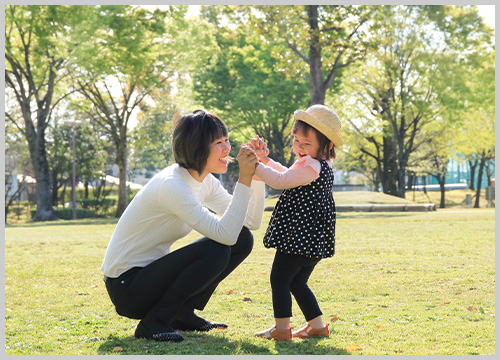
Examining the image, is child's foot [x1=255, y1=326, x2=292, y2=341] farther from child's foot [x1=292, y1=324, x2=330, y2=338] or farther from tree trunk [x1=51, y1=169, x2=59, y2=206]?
tree trunk [x1=51, y1=169, x2=59, y2=206]

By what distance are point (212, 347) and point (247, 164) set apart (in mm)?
1075

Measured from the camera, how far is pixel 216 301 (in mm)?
5395

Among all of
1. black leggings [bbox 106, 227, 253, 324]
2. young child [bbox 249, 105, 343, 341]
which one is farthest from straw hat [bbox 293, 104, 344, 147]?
black leggings [bbox 106, 227, 253, 324]

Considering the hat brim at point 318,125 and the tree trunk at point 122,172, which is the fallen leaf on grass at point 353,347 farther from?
the tree trunk at point 122,172

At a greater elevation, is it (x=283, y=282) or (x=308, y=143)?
(x=308, y=143)

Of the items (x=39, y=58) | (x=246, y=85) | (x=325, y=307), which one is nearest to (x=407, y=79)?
(x=246, y=85)

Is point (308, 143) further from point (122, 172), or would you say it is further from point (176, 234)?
point (122, 172)

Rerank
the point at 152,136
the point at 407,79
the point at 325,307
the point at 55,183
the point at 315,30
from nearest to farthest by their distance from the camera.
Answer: the point at 325,307, the point at 315,30, the point at 407,79, the point at 55,183, the point at 152,136

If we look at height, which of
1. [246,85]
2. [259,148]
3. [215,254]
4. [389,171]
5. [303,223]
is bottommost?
[215,254]

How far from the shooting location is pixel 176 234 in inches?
154

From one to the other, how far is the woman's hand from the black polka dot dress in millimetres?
337

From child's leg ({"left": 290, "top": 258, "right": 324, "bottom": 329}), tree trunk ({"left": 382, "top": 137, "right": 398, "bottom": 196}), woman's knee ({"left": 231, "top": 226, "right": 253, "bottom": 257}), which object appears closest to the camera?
child's leg ({"left": 290, "top": 258, "right": 324, "bottom": 329})

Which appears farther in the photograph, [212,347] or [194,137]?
[194,137]

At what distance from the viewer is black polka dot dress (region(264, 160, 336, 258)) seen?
379 cm
